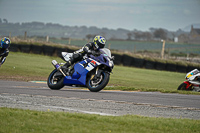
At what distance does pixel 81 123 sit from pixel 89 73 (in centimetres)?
559

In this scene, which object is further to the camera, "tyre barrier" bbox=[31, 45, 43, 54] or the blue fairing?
"tyre barrier" bbox=[31, 45, 43, 54]

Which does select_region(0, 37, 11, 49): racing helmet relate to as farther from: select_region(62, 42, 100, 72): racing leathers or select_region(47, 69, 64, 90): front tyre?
select_region(62, 42, 100, 72): racing leathers

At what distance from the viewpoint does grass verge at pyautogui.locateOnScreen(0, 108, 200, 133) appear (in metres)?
5.83

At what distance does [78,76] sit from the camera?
38.9 ft

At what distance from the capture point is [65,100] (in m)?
9.11

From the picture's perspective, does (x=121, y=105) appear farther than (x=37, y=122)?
Yes

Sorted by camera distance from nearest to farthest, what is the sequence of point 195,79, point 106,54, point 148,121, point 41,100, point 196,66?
point 148,121
point 41,100
point 106,54
point 195,79
point 196,66

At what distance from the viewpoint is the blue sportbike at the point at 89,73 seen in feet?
37.5

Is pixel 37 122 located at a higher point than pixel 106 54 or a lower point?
lower

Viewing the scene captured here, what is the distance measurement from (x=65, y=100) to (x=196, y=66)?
2451 centimetres

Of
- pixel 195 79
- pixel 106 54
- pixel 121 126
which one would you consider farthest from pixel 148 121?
pixel 195 79

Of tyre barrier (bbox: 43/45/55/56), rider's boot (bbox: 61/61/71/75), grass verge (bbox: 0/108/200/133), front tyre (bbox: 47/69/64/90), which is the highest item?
rider's boot (bbox: 61/61/71/75)

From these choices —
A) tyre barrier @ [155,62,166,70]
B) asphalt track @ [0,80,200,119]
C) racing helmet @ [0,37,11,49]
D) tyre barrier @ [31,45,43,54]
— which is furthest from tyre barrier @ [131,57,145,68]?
asphalt track @ [0,80,200,119]

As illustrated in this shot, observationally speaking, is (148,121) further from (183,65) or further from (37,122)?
(183,65)
